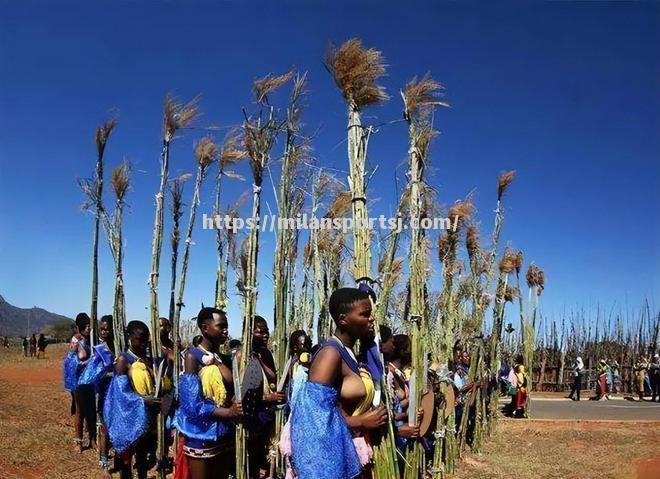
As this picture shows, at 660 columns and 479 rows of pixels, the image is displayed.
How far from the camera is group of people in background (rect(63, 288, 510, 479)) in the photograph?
270 centimetres

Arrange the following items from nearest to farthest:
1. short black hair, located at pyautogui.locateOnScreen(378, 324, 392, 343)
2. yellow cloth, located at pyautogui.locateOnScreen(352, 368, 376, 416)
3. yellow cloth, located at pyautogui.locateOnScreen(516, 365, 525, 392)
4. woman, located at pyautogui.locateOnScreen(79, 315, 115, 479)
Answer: yellow cloth, located at pyautogui.locateOnScreen(352, 368, 376, 416), short black hair, located at pyautogui.locateOnScreen(378, 324, 392, 343), woman, located at pyautogui.locateOnScreen(79, 315, 115, 479), yellow cloth, located at pyautogui.locateOnScreen(516, 365, 525, 392)

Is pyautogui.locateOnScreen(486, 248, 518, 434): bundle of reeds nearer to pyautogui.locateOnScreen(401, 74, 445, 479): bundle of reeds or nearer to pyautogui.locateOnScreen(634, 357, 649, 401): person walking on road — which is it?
pyautogui.locateOnScreen(401, 74, 445, 479): bundle of reeds

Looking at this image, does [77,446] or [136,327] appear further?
[77,446]

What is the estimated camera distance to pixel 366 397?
9.45 feet

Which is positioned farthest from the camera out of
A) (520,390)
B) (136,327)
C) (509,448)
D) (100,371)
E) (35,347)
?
(35,347)

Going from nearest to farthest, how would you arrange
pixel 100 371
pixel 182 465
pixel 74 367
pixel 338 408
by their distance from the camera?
pixel 338 408 < pixel 182 465 < pixel 100 371 < pixel 74 367

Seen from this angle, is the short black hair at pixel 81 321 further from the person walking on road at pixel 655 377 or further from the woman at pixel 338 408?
the person walking on road at pixel 655 377

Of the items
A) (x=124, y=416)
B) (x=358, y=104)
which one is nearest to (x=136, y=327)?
(x=124, y=416)

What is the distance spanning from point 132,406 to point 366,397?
2.99 m

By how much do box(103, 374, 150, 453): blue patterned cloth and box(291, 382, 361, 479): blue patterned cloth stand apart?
2.85 metres

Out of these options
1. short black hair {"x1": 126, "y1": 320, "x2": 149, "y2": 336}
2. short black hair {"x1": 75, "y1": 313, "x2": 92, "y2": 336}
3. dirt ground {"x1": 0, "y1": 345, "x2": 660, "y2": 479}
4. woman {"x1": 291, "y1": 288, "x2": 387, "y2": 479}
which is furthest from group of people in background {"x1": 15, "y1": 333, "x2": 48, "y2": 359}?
woman {"x1": 291, "y1": 288, "x2": 387, "y2": 479}

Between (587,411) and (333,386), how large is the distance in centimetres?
1466

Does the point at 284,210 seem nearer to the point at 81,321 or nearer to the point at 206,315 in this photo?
the point at 206,315

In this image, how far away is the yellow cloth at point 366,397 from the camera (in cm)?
287
